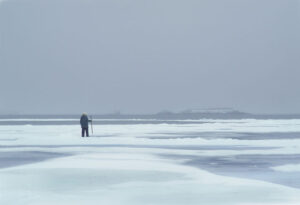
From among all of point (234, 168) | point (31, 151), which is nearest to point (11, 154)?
point (31, 151)

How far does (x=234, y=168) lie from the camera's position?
11656 millimetres

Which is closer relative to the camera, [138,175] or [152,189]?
[152,189]

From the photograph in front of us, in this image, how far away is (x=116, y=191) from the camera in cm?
854

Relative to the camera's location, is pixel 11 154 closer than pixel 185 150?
Yes

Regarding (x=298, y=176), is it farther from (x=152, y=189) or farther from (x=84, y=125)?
(x=84, y=125)

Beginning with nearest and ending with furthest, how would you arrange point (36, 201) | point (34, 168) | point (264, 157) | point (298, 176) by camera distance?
1. point (36, 201)
2. point (298, 176)
3. point (34, 168)
4. point (264, 157)

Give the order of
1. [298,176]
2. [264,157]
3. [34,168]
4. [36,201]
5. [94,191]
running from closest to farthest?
[36,201], [94,191], [298,176], [34,168], [264,157]

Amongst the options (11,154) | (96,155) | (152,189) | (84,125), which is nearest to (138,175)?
(152,189)

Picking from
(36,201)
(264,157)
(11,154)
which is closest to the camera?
(36,201)

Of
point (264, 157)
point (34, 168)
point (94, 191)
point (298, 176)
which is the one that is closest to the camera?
point (94, 191)

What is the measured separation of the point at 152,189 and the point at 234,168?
351 centimetres

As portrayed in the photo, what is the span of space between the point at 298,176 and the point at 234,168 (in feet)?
5.64

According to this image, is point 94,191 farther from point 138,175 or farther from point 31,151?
point 31,151

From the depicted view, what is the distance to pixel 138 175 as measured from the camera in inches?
414
